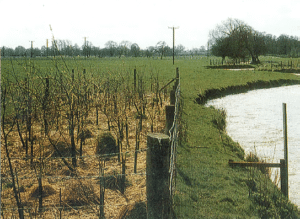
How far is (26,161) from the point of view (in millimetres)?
6164

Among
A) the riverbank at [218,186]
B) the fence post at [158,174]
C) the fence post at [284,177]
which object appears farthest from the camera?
the fence post at [284,177]

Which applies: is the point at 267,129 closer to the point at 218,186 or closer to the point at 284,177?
the point at 284,177

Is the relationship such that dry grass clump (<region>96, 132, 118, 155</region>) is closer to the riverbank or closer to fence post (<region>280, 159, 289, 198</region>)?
the riverbank

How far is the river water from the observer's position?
7.16 m

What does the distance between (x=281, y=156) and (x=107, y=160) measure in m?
4.22

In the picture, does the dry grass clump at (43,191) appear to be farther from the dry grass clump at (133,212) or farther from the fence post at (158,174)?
the fence post at (158,174)

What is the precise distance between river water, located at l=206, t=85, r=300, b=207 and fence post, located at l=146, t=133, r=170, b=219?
9.50 ft

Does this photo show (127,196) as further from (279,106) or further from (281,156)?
(279,106)

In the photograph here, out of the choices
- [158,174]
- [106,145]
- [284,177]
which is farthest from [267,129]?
[158,174]

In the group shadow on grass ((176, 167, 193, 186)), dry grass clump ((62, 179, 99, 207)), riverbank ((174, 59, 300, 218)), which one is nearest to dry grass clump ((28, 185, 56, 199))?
dry grass clump ((62, 179, 99, 207))

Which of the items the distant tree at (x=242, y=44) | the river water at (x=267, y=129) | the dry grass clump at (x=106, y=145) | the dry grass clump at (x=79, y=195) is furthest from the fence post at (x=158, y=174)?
the distant tree at (x=242, y=44)

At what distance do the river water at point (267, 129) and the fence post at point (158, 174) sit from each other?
2.90 meters

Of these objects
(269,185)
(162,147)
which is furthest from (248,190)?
(162,147)

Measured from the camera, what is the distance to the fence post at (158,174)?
2836mm
